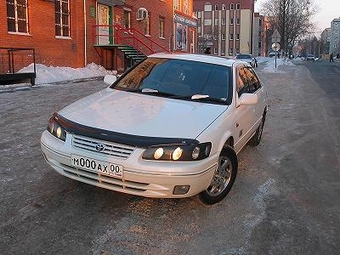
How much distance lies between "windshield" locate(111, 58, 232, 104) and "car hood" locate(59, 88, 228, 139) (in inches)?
9.5

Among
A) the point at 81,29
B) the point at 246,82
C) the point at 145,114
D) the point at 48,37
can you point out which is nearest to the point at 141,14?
the point at 81,29

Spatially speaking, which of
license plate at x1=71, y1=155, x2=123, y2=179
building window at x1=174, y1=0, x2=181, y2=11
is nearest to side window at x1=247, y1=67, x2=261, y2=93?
license plate at x1=71, y1=155, x2=123, y2=179

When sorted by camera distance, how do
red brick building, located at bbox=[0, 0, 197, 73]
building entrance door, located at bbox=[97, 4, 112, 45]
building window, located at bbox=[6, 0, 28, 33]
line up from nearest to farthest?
building window, located at bbox=[6, 0, 28, 33] → red brick building, located at bbox=[0, 0, 197, 73] → building entrance door, located at bbox=[97, 4, 112, 45]

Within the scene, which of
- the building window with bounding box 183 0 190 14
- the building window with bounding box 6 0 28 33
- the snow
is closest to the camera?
the snow

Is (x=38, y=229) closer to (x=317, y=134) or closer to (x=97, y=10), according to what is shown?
(x=317, y=134)

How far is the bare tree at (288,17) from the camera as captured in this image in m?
64.6

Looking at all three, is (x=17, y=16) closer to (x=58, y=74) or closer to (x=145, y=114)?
(x=58, y=74)

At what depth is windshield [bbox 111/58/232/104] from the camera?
5.09 metres

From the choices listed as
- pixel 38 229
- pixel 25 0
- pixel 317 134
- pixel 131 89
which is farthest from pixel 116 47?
pixel 38 229

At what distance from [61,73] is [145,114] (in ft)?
46.1

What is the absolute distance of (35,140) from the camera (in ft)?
22.2

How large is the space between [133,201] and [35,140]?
3102 millimetres

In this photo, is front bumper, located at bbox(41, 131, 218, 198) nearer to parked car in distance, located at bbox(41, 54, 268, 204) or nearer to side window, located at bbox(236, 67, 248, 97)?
parked car in distance, located at bbox(41, 54, 268, 204)

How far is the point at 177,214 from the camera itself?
161 inches
